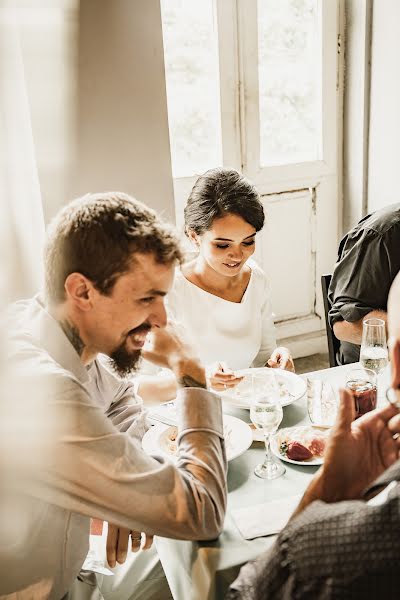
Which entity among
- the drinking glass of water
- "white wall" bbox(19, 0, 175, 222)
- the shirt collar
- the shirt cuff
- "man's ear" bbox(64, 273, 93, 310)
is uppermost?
"white wall" bbox(19, 0, 175, 222)

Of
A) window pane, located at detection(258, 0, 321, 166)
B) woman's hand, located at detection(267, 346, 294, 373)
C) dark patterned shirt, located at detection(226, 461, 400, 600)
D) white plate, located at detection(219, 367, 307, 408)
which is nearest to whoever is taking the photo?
dark patterned shirt, located at detection(226, 461, 400, 600)

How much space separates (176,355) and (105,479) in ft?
1.33

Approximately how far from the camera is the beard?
46.8 inches

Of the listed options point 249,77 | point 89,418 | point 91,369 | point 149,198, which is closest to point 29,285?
point 149,198

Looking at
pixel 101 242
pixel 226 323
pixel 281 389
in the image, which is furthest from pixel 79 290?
pixel 226 323

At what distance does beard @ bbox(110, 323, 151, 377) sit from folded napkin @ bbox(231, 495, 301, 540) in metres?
0.37

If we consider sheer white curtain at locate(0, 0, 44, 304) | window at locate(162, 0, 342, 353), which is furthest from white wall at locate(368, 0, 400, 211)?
sheer white curtain at locate(0, 0, 44, 304)

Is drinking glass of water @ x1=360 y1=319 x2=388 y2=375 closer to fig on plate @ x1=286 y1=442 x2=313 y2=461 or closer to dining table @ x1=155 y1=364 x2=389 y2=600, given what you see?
dining table @ x1=155 y1=364 x2=389 y2=600

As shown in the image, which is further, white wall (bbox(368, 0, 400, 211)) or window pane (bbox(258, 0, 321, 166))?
window pane (bbox(258, 0, 321, 166))

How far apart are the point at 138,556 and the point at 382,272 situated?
1.16m

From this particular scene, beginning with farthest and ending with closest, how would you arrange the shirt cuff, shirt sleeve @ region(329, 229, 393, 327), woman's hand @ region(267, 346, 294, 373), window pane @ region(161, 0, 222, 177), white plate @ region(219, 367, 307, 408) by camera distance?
window pane @ region(161, 0, 222, 177) → shirt sleeve @ region(329, 229, 393, 327) → woman's hand @ region(267, 346, 294, 373) → white plate @ region(219, 367, 307, 408) → the shirt cuff

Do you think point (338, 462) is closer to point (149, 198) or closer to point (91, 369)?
point (91, 369)

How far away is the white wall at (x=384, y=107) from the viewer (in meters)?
2.99

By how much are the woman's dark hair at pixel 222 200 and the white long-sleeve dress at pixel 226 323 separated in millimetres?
236
